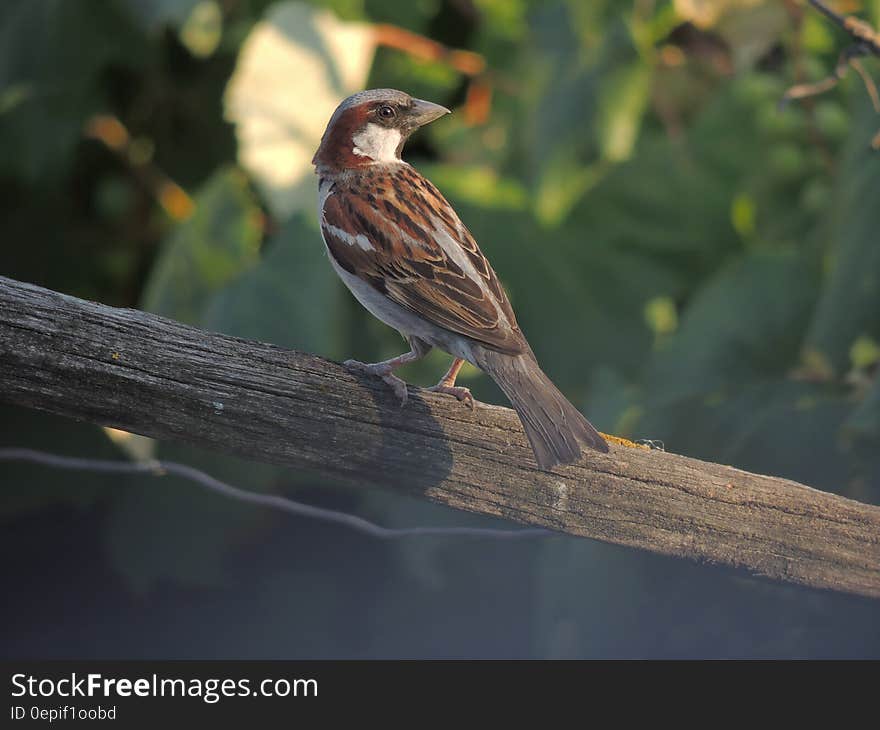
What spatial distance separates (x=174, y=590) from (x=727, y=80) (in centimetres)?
239

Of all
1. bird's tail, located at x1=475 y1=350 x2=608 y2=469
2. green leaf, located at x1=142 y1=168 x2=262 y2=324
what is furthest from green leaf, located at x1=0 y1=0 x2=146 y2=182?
bird's tail, located at x1=475 y1=350 x2=608 y2=469

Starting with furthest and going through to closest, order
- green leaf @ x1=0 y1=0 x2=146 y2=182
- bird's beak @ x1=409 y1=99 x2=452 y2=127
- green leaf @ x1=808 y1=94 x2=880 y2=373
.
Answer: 1. green leaf @ x1=0 y1=0 x2=146 y2=182
2. green leaf @ x1=808 y1=94 x2=880 y2=373
3. bird's beak @ x1=409 y1=99 x2=452 y2=127

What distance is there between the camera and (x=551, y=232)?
355 cm

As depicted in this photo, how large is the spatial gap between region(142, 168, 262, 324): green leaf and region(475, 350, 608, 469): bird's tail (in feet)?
5.03

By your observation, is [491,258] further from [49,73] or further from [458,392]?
[458,392]

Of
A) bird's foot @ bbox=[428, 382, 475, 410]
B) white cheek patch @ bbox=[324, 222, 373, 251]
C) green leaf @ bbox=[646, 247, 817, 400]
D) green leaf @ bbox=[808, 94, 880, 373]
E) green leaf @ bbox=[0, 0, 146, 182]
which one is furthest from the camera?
green leaf @ bbox=[0, 0, 146, 182]

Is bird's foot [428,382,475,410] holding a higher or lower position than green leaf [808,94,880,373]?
lower

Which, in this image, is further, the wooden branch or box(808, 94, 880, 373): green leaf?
box(808, 94, 880, 373): green leaf

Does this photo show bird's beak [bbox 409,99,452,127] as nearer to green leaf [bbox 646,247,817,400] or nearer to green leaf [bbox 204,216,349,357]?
green leaf [bbox 204,216,349,357]

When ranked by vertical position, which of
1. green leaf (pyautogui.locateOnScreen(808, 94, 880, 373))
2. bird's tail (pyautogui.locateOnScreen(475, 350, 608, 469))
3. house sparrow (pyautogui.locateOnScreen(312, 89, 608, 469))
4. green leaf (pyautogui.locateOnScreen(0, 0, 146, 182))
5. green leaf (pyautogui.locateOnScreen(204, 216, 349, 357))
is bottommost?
bird's tail (pyautogui.locateOnScreen(475, 350, 608, 469))

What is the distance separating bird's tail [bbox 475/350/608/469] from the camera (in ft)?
5.25

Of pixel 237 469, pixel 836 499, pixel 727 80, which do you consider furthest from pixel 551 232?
pixel 836 499

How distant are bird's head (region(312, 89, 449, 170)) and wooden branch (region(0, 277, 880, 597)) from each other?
494 millimetres

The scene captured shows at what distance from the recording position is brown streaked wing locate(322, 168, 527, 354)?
177cm
